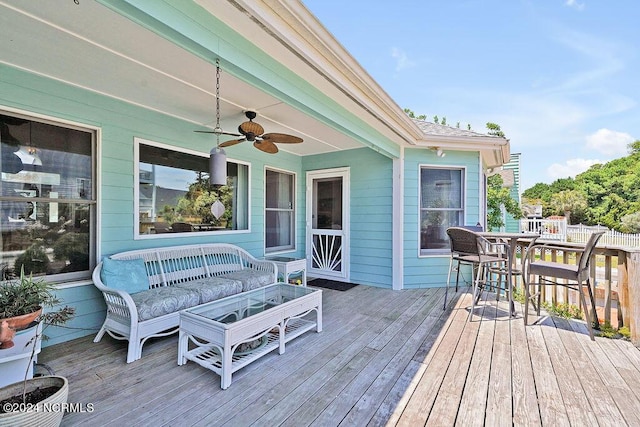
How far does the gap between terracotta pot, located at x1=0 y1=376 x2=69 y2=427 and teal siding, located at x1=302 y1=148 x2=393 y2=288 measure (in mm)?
4280

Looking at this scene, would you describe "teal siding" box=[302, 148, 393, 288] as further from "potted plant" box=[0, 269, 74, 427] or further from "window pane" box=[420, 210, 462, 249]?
"potted plant" box=[0, 269, 74, 427]

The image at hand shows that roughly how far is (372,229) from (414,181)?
113 cm

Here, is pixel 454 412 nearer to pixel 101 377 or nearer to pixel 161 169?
pixel 101 377

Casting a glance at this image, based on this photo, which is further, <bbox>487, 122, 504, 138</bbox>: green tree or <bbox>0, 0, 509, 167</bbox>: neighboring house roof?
<bbox>487, 122, 504, 138</bbox>: green tree

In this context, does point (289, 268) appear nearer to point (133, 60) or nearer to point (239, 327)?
point (239, 327)

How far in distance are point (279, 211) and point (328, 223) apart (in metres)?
1.01

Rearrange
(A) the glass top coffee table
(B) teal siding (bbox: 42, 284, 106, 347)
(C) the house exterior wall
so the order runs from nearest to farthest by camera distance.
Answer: (A) the glass top coffee table
(B) teal siding (bbox: 42, 284, 106, 347)
(C) the house exterior wall

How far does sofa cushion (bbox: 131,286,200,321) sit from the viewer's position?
2.56 meters

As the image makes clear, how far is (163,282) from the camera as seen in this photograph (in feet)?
10.8

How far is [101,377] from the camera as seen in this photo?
7.13 feet

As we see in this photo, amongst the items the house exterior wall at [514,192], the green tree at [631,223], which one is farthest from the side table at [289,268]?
the green tree at [631,223]

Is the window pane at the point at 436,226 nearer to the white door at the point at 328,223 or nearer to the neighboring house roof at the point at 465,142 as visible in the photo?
the neighboring house roof at the point at 465,142

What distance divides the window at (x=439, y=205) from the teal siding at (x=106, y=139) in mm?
3777

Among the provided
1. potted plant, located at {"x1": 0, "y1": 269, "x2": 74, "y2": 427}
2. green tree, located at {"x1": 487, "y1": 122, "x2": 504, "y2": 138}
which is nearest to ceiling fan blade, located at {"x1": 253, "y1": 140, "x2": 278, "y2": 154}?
potted plant, located at {"x1": 0, "y1": 269, "x2": 74, "y2": 427}
